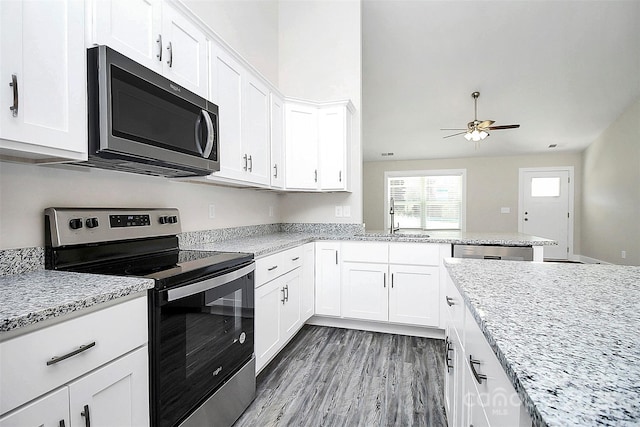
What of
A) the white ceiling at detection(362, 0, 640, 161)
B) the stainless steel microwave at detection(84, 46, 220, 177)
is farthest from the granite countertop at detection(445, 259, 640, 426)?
the white ceiling at detection(362, 0, 640, 161)

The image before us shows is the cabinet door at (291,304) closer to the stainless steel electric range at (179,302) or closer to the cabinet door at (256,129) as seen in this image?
the stainless steel electric range at (179,302)

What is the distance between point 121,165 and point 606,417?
1757 millimetres

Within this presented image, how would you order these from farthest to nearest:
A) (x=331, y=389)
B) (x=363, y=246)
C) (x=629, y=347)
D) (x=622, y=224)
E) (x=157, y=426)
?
(x=622, y=224), (x=363, y=246), (x=331, y=389), (x=157, y=426), (x=629, y=347)

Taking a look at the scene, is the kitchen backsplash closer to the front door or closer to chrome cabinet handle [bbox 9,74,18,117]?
chrome cabinet handle [bbox 9,74,18,117]

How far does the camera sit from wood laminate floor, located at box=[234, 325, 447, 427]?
1772mm

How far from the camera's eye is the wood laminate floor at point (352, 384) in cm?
177

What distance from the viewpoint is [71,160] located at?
1.26m

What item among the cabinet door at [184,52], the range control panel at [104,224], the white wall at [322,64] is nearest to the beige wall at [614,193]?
the white wall at [322,64]

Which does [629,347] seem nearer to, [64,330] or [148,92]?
[64,330]

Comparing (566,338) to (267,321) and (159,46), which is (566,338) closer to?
(267,321)

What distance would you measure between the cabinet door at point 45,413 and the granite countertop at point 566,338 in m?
1.08

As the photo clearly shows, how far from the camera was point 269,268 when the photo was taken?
2.16 meters

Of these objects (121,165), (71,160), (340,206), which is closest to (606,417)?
(71,160)

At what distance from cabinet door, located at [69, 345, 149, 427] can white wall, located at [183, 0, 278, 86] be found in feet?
7.51
